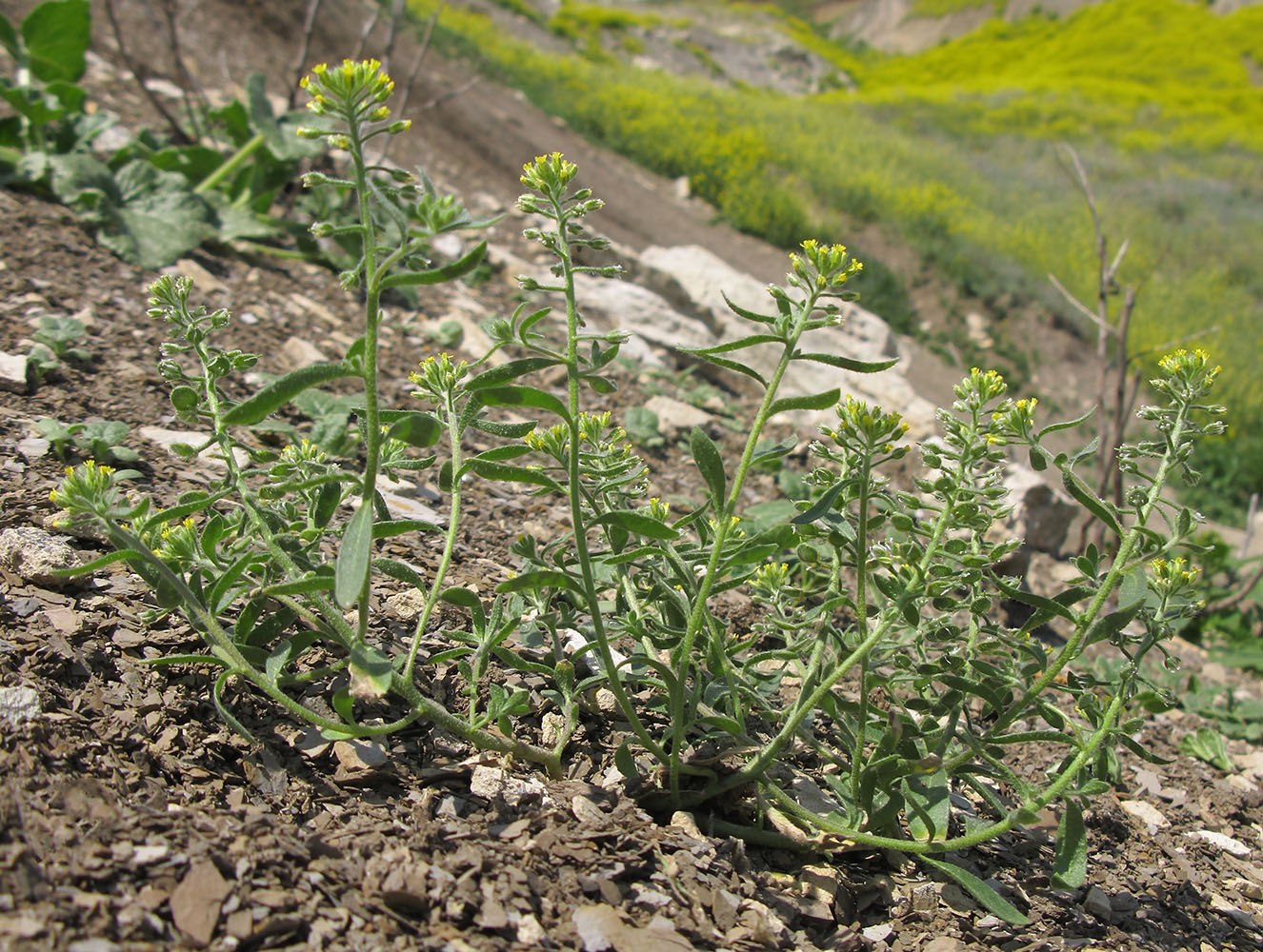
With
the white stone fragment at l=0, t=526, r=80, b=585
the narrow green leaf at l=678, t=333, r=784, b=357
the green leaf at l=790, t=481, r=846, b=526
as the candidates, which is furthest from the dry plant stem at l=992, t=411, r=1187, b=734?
the white stone fragment at l=0, t=526, r=80, b=585

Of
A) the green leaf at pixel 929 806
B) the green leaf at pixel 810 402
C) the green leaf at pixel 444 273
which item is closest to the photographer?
the green leaf at pixel 444 273

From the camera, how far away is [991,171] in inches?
750

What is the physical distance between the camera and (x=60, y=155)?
400 centimetres

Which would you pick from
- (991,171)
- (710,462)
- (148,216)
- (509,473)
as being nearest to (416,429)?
(509,473)

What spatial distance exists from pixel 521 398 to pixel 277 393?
13.8 inches

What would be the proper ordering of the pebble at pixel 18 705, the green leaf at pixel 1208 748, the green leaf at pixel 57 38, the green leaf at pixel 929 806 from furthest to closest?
the green leaf at pixel 57 38, the green leaf at pixel 1208 748, the green leaf at pixel 929 806, the pebble at pixel 18 705

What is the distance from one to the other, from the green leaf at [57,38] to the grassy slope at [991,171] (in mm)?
5434

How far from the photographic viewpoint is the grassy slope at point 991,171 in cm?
1201

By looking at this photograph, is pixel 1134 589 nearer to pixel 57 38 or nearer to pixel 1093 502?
pixel 1093 502

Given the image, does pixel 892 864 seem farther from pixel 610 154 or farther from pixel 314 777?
pixel 610 154

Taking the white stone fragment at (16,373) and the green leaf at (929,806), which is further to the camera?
the white stone fragment at (16,373)

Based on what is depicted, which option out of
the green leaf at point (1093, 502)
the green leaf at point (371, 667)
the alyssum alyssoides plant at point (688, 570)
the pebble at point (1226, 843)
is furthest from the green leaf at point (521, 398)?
the pebble at point (1226, 843)

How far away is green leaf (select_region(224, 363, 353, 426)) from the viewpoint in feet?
3.86

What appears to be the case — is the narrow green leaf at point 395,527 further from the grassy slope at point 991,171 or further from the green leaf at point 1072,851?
the grassy slope at point 991,171
